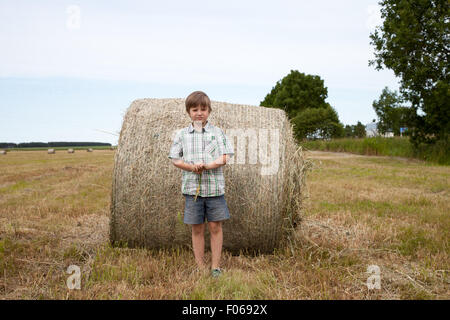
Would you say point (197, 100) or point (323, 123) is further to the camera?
point (323, 123)

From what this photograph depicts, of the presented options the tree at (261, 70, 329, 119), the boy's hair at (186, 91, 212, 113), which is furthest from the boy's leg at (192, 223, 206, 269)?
the tree at (261, 70, 329, 119)

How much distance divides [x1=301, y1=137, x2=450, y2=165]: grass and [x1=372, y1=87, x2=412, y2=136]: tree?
1.17m

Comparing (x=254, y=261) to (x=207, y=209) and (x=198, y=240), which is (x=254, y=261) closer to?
(x=198, y=240)

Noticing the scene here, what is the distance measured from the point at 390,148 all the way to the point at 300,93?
24.0 metres

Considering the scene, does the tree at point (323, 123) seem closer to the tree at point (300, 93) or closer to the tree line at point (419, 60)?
the tree at point (300, 93)

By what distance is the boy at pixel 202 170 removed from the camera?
12.2 ft

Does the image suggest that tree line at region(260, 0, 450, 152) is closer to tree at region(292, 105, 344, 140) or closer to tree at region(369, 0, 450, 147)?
tree at region(369, 0, 450, 147)

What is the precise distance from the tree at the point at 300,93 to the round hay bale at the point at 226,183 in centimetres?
4111

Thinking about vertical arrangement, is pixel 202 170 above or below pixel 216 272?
above

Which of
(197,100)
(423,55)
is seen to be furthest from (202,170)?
(423,55)

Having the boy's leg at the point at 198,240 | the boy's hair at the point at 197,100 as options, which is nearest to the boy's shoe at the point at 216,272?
the boy's leg at the point at 198,240

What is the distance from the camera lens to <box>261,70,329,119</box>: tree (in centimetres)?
4534

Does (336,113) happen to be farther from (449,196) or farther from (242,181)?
(242,181)

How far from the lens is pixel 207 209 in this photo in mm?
3830
